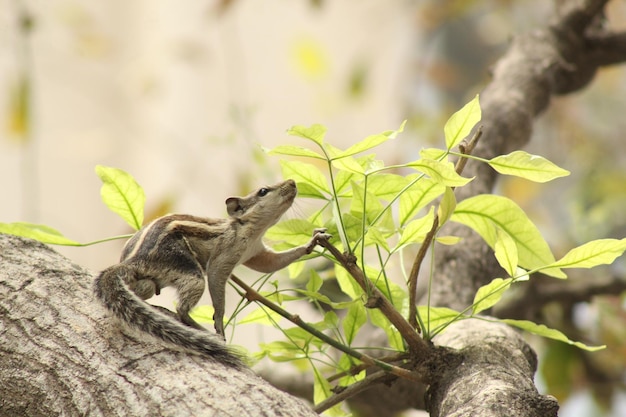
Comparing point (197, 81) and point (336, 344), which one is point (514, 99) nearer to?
point (336, 344)

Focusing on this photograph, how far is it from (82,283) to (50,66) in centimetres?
274

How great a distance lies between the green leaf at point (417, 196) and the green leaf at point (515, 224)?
3cm

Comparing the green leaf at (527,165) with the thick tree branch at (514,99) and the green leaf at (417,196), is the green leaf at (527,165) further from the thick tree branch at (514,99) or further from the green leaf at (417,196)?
the thick tree branch at (514,99)

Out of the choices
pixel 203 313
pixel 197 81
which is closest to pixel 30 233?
pixel 203 313

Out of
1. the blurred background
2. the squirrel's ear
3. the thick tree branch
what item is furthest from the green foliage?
the blurred background

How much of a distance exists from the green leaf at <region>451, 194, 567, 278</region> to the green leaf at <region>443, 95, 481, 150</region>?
0.24 feet

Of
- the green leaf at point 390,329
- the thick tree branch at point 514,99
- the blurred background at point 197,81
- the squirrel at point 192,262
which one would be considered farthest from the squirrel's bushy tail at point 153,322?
the blurred background at point 197,81

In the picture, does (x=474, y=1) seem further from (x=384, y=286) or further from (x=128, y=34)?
(x=384, y=286)

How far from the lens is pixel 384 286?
86cm

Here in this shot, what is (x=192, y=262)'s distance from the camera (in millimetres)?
910

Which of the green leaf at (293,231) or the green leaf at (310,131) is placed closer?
the green leaf at (310,131)

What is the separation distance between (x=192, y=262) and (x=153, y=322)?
0.14 meters

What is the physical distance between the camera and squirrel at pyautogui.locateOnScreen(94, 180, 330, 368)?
775 millimetres

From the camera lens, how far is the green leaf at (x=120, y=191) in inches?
34.2
